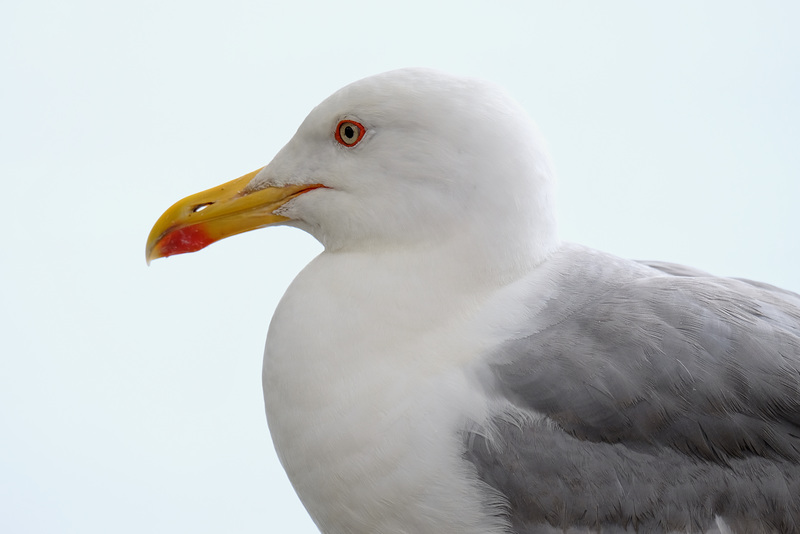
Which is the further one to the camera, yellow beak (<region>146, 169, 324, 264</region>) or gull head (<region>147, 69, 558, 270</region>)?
yellow beak (<region>146, 169, 324, 264</region>)

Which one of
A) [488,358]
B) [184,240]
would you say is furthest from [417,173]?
[184,240]

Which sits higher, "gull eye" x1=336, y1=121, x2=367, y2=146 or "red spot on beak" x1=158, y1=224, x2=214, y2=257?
"gull eye" x1=336, y1=121, x2=367, y2=146

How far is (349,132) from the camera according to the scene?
143 cm

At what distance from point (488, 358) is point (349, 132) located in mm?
389

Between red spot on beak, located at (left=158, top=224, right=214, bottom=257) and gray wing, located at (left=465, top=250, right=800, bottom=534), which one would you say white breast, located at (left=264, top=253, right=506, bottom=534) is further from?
red spot on beak, located at (left=158, top=224, right=214, bottom=257)

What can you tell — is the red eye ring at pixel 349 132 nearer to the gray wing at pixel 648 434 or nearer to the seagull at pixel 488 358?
the seagull at pixel 488 358

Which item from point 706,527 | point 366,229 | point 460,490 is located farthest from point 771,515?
point 366,229

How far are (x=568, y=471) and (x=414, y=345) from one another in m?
0.26

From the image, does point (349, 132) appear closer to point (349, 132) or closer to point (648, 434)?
point (349, 132)

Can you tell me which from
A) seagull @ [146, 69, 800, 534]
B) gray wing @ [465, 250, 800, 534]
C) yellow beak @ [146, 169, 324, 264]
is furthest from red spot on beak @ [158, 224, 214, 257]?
gray wing @ [465, 250, 800, 534]

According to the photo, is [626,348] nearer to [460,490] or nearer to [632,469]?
[632,469]

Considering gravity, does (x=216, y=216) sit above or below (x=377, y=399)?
above

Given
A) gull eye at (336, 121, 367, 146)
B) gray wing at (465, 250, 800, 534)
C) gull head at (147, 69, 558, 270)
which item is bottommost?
gray wing at (465, 250, 800, 534)

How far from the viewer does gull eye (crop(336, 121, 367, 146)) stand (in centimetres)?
142
